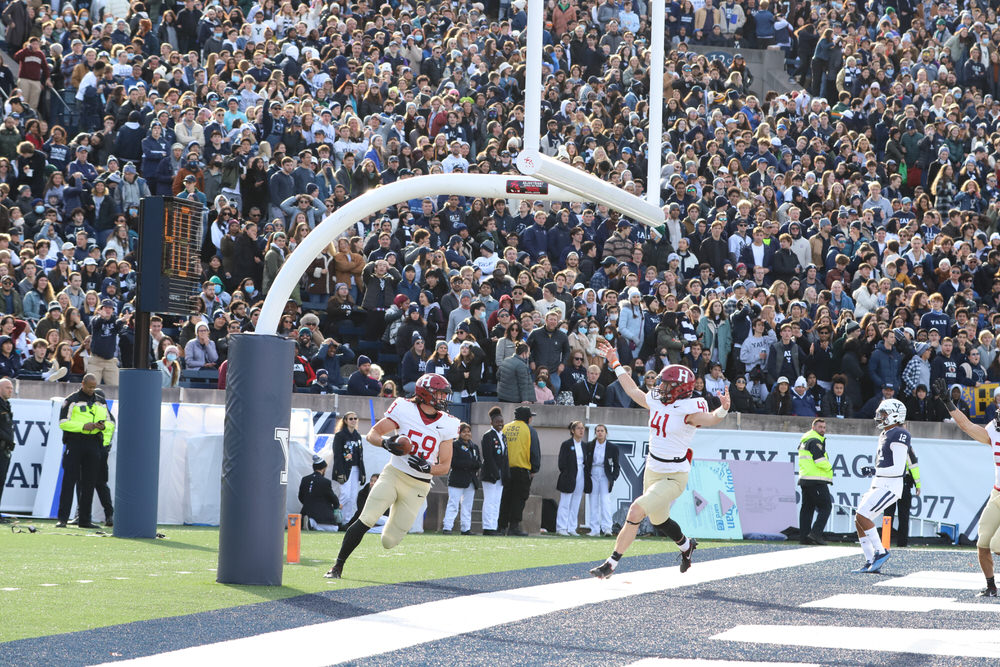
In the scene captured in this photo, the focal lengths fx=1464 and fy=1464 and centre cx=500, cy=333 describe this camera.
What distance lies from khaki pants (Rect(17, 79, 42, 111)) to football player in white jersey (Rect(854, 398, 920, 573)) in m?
13.9

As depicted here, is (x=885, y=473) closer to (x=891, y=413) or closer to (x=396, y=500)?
(x=891, y=413)

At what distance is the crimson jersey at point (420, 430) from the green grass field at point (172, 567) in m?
0.94

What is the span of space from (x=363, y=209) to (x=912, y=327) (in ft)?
42.2

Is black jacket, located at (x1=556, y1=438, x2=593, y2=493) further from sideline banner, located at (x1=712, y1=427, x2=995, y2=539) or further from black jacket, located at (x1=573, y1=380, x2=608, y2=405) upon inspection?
sideline banner, located at (x1=712, y1=427, x2=995, y2=539)

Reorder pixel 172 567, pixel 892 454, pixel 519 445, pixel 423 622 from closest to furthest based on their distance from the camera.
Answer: pixel 423 622
pixel 172 567
pixel 892 454
pixel 519 445

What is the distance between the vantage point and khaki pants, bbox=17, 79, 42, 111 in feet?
72.8

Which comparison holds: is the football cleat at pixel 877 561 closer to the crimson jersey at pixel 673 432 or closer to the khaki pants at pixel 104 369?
the crimson jersey at pixel 673 432

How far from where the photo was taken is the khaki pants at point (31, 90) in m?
22.2

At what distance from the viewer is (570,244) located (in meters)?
21.7

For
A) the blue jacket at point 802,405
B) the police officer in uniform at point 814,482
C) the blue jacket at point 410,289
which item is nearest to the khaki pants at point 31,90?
the blue jacket at point 410,289

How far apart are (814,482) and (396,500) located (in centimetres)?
834

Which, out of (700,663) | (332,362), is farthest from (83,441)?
(700,663)

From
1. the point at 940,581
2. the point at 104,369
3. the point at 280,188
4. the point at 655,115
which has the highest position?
the point at 280,188

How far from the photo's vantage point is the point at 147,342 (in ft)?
50.4
